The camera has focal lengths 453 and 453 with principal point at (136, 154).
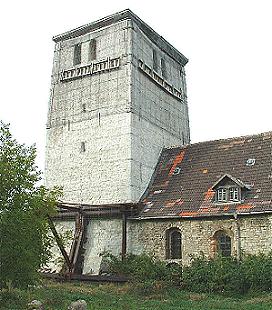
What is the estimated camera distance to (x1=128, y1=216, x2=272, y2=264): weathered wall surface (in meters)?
21.5

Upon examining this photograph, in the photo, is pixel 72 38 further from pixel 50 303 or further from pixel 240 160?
pixel 50 303

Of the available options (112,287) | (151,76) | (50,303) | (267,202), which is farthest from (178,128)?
(50,303)

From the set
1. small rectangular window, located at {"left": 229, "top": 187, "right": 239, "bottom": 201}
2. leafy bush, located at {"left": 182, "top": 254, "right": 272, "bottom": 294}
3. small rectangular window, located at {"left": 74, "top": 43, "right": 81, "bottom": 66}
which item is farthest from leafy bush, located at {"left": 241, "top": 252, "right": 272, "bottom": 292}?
small rectangular window, located at {"left": 74, "top": 43, "right": 81, "bottom": 66}

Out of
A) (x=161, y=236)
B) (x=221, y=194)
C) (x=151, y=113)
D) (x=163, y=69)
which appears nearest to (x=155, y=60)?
(x=163, y=69)

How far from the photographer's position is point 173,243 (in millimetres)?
24031

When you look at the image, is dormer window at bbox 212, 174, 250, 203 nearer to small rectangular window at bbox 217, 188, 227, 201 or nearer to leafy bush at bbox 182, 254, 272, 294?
small rectangular window at bbox 217, 188, 227, 201

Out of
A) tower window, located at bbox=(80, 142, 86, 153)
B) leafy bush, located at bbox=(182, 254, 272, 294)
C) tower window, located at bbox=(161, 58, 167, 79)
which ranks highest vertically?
tower window, located at bbox=(161, 58, 167, 79)

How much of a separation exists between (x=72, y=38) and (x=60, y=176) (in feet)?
32.6

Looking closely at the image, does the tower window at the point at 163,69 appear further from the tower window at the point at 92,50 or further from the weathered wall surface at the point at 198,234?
the weathered wall surface at the point at 198,234

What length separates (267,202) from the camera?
21.7 m

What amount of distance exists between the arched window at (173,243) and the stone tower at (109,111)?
3.28 metres

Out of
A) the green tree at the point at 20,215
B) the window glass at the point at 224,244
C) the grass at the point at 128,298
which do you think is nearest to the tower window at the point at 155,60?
the window glass at the point at 224,244

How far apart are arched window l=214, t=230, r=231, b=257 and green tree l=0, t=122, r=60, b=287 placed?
10750 mm

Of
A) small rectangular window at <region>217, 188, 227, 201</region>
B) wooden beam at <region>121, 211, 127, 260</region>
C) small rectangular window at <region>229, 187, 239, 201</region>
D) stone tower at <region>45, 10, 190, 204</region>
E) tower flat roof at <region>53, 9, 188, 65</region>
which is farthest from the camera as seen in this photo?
tower flat roof at <region>53, 9, 188, 65</region>
